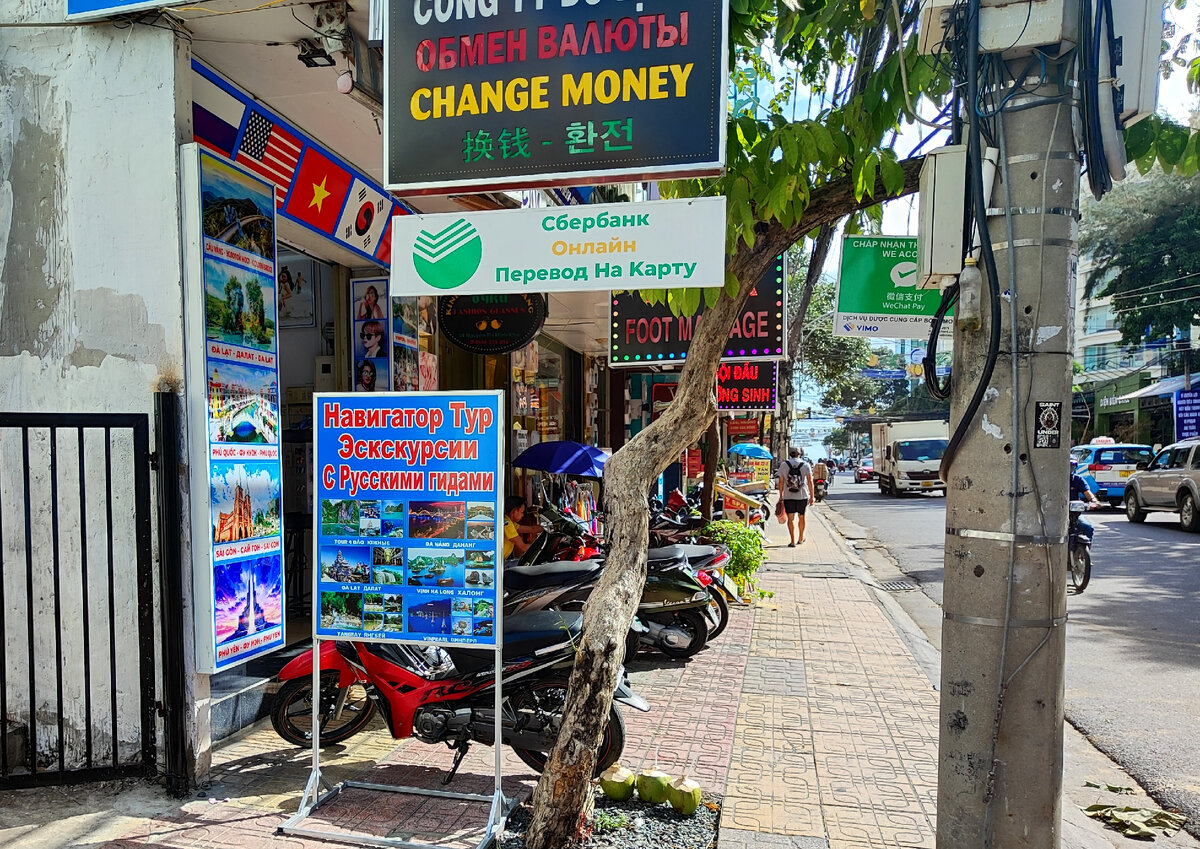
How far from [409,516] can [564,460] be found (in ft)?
14.0

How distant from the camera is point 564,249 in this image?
11.6ft

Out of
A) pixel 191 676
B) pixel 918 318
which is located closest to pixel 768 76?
pixel 918 318

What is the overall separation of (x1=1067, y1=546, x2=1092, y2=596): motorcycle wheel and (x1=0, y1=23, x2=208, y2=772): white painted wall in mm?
9942

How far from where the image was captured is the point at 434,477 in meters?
4.10

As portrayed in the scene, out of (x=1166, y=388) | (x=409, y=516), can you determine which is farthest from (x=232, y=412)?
(x=1166, y=388)

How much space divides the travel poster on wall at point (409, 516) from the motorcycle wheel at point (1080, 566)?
8.88 meters

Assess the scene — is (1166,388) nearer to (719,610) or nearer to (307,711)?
(719,610)

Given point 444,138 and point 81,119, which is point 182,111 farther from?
point 444,138

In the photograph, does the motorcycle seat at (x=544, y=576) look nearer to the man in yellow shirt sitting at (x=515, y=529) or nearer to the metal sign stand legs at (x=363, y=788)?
the metal sign stand legs at (x=363, y=788)

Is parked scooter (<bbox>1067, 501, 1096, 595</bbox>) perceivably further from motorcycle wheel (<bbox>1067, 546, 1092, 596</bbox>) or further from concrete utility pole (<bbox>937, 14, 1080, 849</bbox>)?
concrete utility pole (<bbox>937, 14, 1080, 849</bbox>)

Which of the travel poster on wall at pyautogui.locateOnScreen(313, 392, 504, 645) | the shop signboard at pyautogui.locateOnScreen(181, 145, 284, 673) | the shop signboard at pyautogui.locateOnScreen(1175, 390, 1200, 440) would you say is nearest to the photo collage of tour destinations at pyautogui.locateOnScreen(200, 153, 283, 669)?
the shop signboard at pyautogui.locateOnScreen(181, 145, 284, 673)

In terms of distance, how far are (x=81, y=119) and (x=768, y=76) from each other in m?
5.41

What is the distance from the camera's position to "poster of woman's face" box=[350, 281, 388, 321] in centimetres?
741

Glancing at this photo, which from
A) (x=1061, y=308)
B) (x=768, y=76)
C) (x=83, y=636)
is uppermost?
(x=768, y=76)
